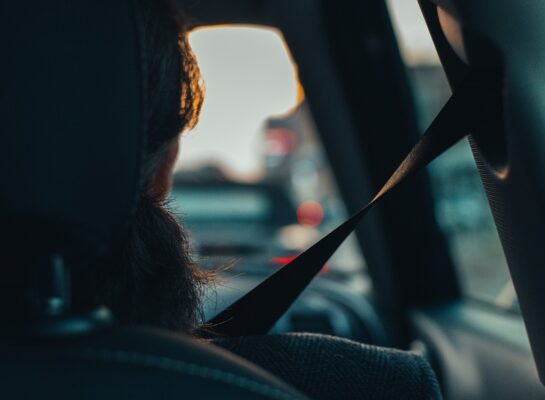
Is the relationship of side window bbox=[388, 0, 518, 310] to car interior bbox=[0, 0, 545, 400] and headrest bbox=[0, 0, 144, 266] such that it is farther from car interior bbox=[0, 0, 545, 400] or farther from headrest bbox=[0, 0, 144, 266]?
headrest bbox=[0, 0, 144, 266]

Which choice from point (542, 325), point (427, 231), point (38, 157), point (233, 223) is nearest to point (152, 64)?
point (38, 157)

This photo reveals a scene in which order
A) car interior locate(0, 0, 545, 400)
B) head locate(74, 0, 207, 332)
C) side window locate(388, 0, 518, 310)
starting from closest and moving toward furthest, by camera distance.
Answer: car interior locate(0, 0, 545, 400) → head locate(74, 0, 207, 332) → side window locate(388, 0, 518, 310)

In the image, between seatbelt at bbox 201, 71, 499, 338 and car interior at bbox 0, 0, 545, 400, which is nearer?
car interior at bbox 0, 0, 545, 400

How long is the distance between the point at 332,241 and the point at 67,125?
61cm

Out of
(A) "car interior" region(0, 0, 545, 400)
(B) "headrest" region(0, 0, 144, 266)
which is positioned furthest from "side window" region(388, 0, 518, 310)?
(B) "headrest" region(0, 0, 144, 266)

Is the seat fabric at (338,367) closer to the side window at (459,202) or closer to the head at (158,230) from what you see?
the head at (158,230)

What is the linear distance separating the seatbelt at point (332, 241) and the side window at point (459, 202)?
145 centimetres

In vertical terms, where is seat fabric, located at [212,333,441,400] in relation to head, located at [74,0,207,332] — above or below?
below

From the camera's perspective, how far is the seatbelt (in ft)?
3.90

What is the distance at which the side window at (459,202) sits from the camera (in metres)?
2.88

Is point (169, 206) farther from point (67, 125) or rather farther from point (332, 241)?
point (67, 125)

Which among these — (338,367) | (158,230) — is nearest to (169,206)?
(158,230)

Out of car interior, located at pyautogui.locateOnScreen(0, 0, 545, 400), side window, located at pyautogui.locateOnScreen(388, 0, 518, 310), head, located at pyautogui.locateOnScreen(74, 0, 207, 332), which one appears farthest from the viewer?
side window, located at pyautogui.locateOnScreen(388, 0, 518, 310)

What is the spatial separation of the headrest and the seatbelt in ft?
1.61
